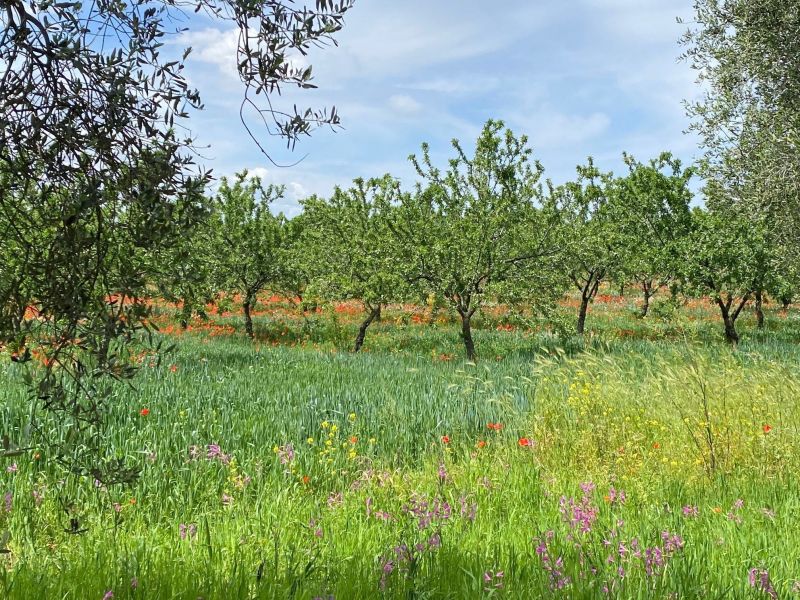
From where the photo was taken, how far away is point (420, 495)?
16.0 feet

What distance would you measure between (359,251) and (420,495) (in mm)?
16142

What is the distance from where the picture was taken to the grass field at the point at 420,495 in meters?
3.31

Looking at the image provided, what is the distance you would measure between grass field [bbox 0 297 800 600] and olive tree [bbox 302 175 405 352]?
676 centimetres

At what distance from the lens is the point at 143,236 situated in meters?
2.53

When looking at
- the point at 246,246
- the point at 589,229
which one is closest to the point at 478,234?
the point at 589,229

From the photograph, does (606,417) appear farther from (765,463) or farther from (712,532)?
(712,532)

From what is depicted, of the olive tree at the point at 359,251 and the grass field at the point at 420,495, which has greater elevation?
the olive tree at the point at 359,251

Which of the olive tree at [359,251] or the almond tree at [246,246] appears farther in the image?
the almond tree at [246,246]

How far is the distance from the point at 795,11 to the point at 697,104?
2.58m

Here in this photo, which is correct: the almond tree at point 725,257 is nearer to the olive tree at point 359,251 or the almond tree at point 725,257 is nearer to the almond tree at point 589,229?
the almond tree at point 589,229

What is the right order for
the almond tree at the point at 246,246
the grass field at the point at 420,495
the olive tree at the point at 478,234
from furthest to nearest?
the almond tree at the point at 246,246 < the olive tree at the point at 478,234 < the grass field at the point at 420,495

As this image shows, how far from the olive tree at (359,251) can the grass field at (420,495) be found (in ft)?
22.2

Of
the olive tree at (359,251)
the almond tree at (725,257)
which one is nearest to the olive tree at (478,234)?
the olive tree at (359,251)

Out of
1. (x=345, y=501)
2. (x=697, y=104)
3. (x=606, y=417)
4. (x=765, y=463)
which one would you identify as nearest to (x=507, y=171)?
(x=697, y=104)
